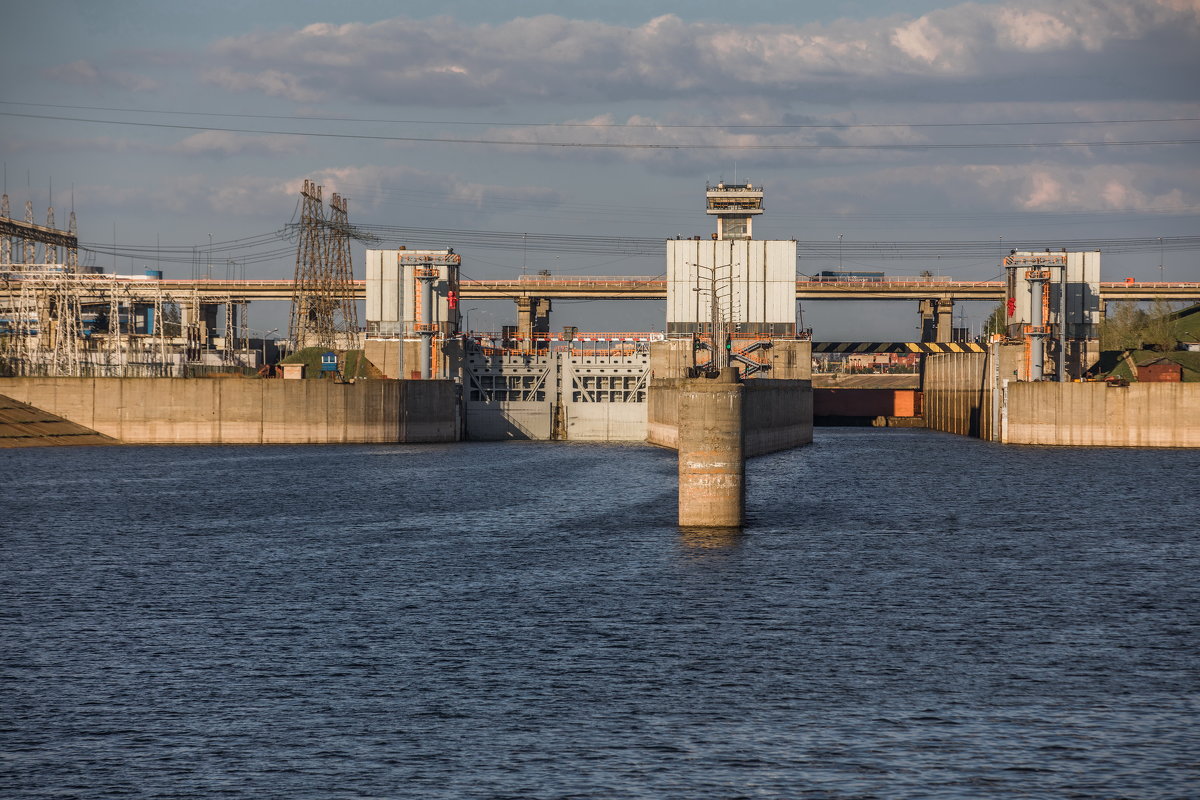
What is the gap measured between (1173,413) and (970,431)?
30857 millimetres

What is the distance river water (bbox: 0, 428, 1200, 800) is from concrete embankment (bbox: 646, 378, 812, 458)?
1593 inches

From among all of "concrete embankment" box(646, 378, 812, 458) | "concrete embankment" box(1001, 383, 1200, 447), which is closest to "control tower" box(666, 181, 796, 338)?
"concrete embankment" box(646, 378, 812, 458)

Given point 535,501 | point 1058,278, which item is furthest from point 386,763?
point 1058,278

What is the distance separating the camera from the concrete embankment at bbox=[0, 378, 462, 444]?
396 ft

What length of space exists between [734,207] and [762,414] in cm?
7921

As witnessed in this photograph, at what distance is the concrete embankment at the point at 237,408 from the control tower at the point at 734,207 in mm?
77708

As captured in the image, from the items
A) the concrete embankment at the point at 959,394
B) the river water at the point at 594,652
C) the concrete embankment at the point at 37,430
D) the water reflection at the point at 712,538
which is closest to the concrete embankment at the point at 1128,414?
the concrete embankment at the point at 959,394

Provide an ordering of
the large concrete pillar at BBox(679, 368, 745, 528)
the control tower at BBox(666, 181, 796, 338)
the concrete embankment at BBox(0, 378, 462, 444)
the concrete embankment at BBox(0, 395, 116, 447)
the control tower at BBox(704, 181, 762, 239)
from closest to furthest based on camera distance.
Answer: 1. the large concrete pillar at BBox(679, 368, 745, 528)
2. the concrete embankment at BBox(0, 378, 462, 444)
3. the concrete embankment at BBox(0, 395, 116, 447)
4. the control tower at BBox(666, 181, 796, 338)
5. the control tower at BBox(704, 181, 762, 239)

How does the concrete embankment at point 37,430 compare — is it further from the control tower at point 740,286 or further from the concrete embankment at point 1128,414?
the concrete embankment at point 1128,414

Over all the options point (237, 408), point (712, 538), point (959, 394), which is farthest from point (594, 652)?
point (959, 394)

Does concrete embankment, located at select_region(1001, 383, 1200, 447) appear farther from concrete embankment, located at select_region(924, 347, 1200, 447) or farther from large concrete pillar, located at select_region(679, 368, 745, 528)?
large concrete pillar, located at select_region(679, 368, 745, 528)

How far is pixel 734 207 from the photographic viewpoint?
625 feet

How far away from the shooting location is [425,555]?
5484 cm

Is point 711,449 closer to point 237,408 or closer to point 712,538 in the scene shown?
point 712,538
